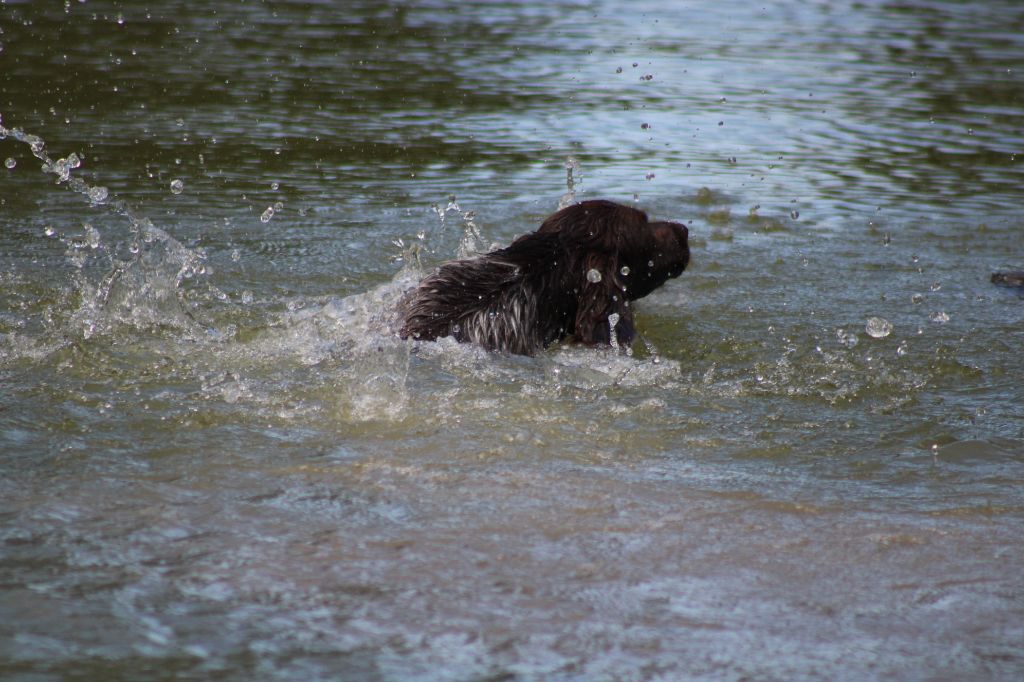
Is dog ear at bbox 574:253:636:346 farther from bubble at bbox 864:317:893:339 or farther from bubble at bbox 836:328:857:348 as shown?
bubble at bbox 864:317:893:339

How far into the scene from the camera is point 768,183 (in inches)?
453

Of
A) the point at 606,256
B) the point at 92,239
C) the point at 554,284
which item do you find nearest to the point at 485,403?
the point at 554,284

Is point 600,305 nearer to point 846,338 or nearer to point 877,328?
point 846,338

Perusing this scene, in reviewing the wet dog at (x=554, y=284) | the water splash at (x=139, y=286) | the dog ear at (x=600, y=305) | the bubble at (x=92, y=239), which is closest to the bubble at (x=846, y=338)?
the wet dog at (x=554, y=284)

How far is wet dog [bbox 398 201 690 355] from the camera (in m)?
6.71

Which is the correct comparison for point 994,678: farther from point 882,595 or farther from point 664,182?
point 664,182

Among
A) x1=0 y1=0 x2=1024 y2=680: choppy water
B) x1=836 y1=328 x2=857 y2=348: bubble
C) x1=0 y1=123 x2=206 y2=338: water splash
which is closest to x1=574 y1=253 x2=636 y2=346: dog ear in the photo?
x1=0 y1=0 x2=1024 y2=680: choppy water

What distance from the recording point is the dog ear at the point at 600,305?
22.7ft

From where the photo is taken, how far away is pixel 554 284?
22.9ft

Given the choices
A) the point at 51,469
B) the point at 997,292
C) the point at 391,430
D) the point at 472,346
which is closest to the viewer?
the point at 51,469

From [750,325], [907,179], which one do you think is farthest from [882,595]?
[907,179]

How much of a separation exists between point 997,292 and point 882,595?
16.6ft

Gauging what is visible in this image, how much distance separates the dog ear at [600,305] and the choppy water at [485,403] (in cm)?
29

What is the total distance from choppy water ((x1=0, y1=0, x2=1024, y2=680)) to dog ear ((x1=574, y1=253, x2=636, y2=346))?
29 centimetres
